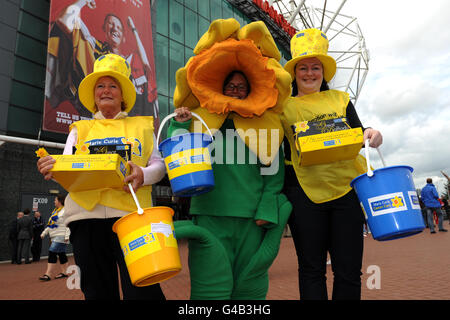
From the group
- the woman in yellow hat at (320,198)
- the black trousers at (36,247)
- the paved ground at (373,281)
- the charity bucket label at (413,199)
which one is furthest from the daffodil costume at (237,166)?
the black trousers at (36,247)

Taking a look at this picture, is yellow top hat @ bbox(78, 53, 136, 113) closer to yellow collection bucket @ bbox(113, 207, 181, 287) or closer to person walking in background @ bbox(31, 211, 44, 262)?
yellow collection bucket @ bbox(113, 207, 181, 287)

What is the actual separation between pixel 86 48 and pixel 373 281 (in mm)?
10631

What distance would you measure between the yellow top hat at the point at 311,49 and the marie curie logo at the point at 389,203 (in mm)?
934

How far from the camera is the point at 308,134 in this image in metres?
1.81

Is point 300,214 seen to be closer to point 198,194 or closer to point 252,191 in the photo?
point 252,191

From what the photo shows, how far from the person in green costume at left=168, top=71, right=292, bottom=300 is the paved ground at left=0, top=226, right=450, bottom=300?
1.40 metres

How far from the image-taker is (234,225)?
1.88 metres

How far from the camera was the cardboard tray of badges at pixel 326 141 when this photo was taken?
1760 mm

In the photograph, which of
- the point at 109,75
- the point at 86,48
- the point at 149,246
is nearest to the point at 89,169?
the point at 149,246

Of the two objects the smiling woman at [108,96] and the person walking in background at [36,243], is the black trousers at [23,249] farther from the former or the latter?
the smiling woman at [108,96]

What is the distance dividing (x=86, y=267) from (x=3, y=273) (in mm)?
7344

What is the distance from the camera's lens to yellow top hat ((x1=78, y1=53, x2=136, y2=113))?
202 cm

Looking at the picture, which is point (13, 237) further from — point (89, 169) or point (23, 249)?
point (89, 169)

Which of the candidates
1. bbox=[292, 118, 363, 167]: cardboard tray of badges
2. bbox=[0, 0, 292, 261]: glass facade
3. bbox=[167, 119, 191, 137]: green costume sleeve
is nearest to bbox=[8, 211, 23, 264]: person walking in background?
bbox=[0, 0, 292, 261]: glass facade
